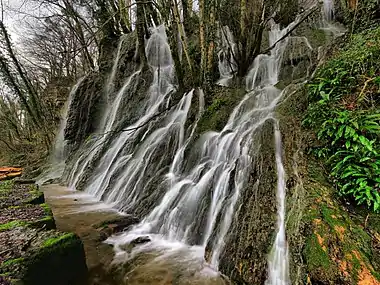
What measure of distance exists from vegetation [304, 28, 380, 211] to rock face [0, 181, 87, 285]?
3261mm

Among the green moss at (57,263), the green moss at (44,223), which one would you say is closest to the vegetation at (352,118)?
the green moss at (57,263)

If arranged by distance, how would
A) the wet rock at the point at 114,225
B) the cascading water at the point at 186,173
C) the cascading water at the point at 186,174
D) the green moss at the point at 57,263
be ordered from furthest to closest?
the wet rock at the point at 114,225 < the cascading water at the point at 186,173 < the cascading water at the point at 186,174 < the green moss at the point at 57,263

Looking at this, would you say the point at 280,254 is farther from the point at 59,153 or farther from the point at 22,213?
the point at 59,153

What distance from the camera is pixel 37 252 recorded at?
2.56 metres

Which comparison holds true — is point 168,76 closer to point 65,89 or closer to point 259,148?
point 259,148

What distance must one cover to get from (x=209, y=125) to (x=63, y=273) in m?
4.42

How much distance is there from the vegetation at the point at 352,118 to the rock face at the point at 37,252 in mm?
3261

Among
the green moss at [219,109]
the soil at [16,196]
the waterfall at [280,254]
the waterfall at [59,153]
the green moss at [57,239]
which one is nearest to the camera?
the green moss at [57,239]

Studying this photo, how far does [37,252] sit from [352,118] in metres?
4.02

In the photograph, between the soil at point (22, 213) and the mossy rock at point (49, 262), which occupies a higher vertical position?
the soil at point (22, 213)

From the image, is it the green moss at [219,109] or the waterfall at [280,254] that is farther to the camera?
the green moss at [219,109]

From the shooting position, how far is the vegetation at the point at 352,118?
2924 millimetres

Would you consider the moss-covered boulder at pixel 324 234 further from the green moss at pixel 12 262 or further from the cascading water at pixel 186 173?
the green moss at pixel 12 262

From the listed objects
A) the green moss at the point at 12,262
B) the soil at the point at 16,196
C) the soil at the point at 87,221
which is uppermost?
the soil at the point at 16,196
